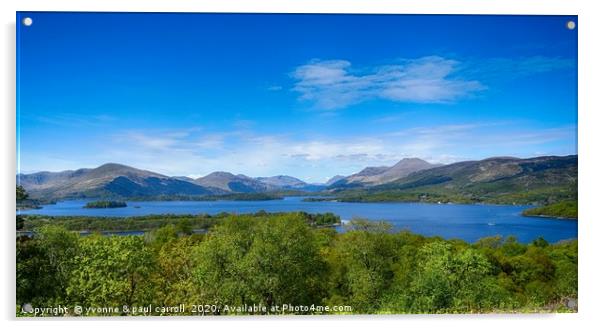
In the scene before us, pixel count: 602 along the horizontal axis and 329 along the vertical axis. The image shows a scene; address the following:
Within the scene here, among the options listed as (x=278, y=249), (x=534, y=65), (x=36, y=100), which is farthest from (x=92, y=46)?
(x=534, y=65)

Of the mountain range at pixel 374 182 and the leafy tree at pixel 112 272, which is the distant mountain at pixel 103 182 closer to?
the mountain range at pixel 374 182

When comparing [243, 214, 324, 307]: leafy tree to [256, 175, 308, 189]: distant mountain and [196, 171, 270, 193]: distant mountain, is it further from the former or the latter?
[196, 171, 270, 193]: distant mountain

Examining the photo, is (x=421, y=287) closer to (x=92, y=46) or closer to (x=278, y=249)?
(x=278, y=249)

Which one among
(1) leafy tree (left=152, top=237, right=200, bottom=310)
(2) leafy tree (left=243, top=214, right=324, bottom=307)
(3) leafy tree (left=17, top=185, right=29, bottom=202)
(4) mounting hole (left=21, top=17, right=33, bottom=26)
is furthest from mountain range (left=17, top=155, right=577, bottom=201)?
(4) mounting hole (left=21, top=17, right=33, bottom=26)

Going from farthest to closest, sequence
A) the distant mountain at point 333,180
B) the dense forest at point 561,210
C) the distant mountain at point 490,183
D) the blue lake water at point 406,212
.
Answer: the distant mountain at point 333,180
the blue lake water at point 406,212
the distant mountain at point 490,183
the dense forest at point 561,210

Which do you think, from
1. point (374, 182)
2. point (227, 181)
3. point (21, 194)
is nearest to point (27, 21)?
point (21, 194)

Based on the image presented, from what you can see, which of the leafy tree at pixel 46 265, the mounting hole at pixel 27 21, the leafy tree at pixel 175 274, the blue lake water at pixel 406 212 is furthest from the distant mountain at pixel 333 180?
the mounting hole at pixel 27 21
